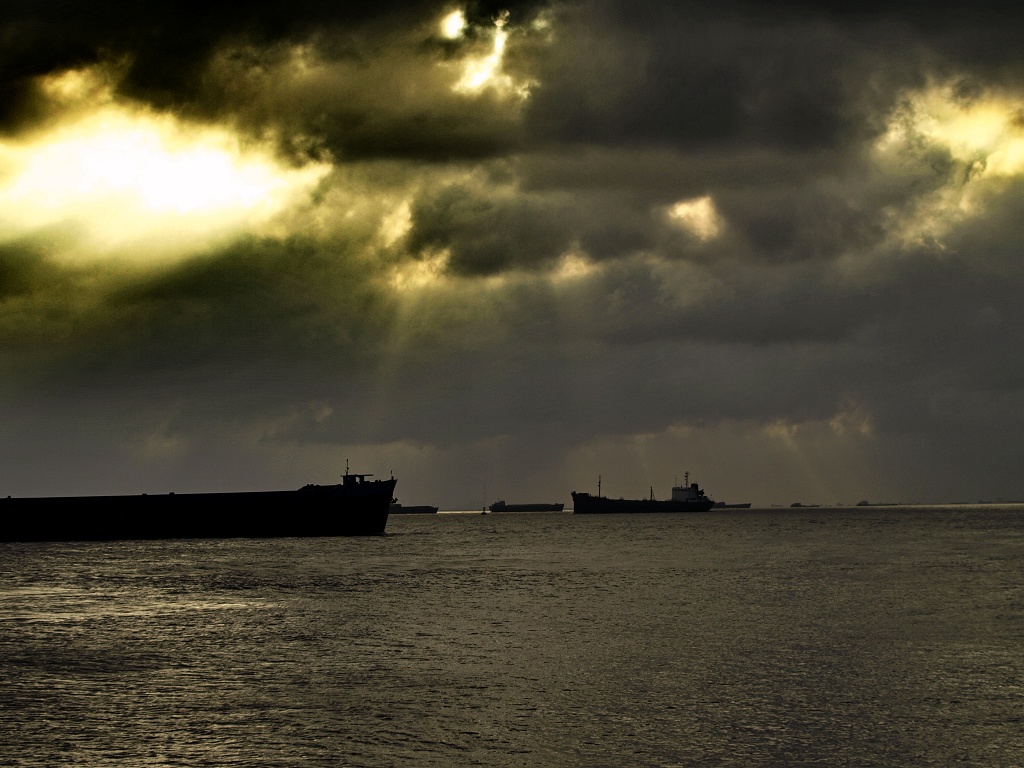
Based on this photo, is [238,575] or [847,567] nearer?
[238,575]

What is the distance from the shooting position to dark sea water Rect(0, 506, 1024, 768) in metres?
18.2

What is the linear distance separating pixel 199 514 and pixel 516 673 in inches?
4102

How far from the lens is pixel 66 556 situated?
89.2 metres

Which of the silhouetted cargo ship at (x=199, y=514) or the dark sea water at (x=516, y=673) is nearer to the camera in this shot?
the dark sea water at (x=516, y=673)

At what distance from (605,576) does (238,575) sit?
23.1m

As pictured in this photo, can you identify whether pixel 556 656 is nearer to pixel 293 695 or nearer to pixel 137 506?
pixel 293 695

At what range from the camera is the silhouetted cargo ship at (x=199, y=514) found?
4806 inches

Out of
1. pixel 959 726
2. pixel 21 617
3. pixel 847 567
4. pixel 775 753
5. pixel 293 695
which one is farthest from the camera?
pixel 847 567

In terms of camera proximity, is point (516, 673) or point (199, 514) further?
point (199, 514)

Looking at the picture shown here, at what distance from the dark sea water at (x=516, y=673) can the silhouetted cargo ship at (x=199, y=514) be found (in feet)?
214

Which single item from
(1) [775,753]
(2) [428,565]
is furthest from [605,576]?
(1) [775,753]

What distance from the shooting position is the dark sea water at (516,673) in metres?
18.2

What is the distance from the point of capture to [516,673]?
25.7m

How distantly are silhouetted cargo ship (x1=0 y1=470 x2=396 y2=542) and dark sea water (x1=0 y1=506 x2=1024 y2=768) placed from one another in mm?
65122
